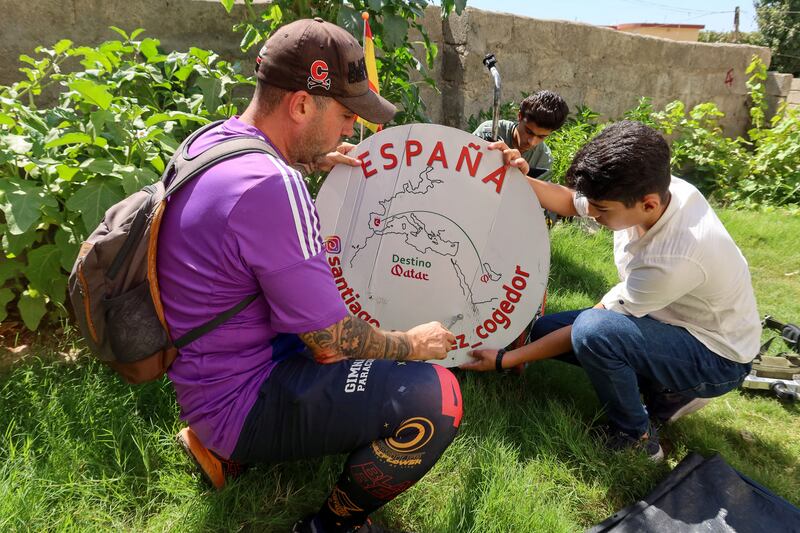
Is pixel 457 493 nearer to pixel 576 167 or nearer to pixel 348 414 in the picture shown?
pixel 348 414

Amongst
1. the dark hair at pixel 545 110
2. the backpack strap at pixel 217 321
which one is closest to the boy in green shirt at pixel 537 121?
the dark hair at pixel 545 110

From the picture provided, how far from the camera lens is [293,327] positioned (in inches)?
61.2

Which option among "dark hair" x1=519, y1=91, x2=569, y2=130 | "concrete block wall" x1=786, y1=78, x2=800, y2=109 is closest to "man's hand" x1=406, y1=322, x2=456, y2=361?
"dark hair" x1=519, y1=91, x2=569, y2=130

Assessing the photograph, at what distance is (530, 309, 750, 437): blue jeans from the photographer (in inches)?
90.0

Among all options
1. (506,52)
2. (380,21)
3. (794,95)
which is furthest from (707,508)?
(794,95)

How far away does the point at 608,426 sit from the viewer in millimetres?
2504

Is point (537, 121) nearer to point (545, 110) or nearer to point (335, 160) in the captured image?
point (545, 110)

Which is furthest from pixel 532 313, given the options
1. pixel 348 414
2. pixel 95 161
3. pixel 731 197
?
pixel 731 197

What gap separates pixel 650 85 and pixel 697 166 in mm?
1236

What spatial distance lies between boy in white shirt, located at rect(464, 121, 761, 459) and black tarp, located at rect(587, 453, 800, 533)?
22 centimetres

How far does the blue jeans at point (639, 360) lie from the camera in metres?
2.29

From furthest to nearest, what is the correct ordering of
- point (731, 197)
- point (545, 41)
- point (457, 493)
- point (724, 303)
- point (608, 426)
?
point (731, 197) → point (545, 41) → point (608, 426) → point (724, 303) → point (457, 493)

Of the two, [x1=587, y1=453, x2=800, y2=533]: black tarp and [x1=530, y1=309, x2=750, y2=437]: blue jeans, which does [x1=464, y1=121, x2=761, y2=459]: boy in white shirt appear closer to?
[x1=530, y1=309, x2=750, y2=437]: blue jeans

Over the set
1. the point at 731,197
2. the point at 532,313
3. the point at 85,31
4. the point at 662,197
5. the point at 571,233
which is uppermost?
the point at 85,31
